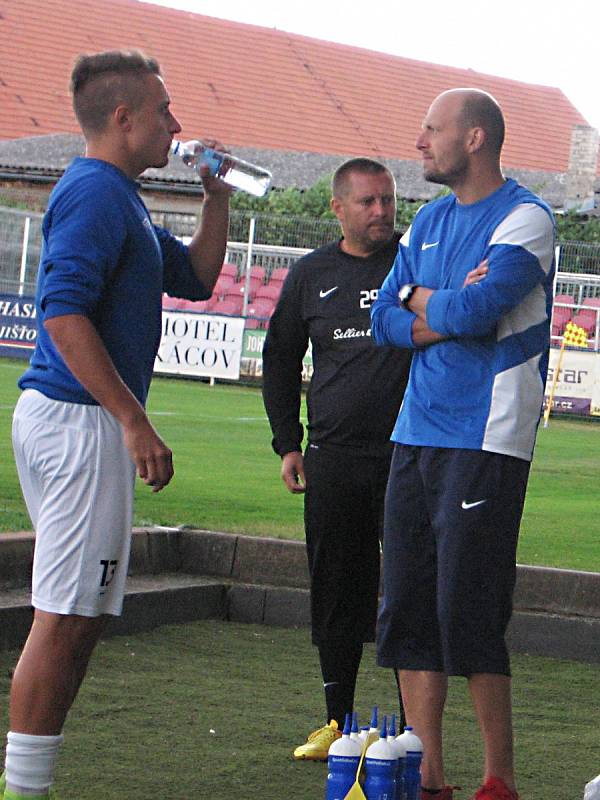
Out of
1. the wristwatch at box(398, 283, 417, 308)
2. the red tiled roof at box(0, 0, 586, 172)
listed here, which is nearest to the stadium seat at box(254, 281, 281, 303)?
the red tiled roof at box(0, 0, 586, 172)

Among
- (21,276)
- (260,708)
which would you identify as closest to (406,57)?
(21,276)

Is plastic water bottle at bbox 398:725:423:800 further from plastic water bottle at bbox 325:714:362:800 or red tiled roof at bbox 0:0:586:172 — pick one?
red tiled roof at bbox 0:0:586:172

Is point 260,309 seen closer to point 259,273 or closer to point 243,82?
point 259,273

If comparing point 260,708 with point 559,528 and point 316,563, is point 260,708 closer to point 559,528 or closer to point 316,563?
point 316,563

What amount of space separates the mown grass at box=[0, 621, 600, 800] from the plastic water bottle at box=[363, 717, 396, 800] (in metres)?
0.93

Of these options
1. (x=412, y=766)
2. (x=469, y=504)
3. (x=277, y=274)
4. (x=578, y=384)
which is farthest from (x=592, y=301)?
(x=412, y=766)

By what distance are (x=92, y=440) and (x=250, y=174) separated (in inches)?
72.9

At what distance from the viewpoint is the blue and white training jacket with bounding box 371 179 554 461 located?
14.7 ft

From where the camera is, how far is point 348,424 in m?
5.59

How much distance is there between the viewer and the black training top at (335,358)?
5570mm

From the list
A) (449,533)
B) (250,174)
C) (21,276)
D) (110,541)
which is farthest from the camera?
(21,276)

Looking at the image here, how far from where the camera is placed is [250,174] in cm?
559

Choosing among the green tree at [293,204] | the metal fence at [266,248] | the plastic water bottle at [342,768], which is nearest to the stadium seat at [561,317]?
the metal fence at [266,248]

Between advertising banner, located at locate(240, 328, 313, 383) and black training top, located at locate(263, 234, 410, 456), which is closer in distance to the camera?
black training top, located at locate(263, 234, 410, 456)
